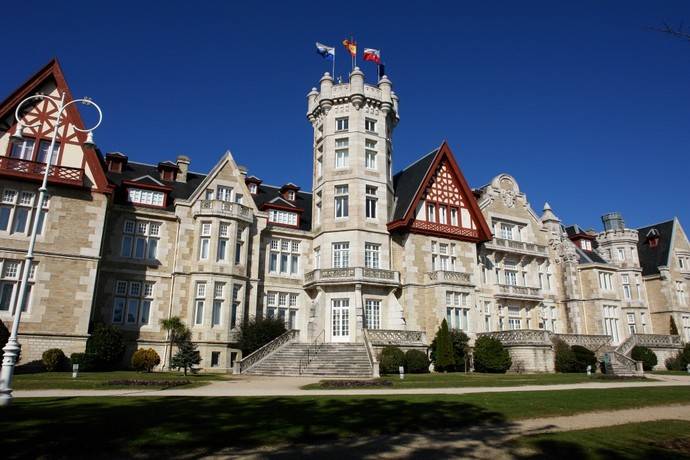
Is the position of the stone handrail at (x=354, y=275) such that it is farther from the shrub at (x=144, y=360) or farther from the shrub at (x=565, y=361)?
the shrub at (x=565, y=361)

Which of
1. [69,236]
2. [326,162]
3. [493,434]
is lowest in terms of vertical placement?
[493,434]

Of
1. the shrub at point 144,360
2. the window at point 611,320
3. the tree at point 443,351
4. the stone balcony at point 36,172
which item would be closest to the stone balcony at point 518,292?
the window at point 611,320

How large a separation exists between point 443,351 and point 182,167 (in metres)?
23.3

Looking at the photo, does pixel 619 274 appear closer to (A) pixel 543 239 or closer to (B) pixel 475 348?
(A) pixel 543 239

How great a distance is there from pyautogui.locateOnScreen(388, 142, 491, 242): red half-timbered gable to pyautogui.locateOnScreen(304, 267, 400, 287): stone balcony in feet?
12.3

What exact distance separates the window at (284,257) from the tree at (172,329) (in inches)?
306

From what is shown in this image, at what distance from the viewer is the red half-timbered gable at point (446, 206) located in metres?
35.1

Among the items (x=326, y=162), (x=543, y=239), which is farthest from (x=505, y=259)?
(x=326, y=162)

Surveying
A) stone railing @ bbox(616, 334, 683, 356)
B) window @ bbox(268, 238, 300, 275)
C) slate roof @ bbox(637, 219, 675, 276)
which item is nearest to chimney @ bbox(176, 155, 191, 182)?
window @ bbox(268, 238, 300, 275)

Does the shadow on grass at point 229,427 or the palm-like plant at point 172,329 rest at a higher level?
the palm-like plant at point 172,329

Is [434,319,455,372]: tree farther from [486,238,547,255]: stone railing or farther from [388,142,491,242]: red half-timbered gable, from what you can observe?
[486,238,547,255]: stone railing

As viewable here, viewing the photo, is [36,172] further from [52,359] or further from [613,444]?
[613,444]

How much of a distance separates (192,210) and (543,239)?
31.1 m

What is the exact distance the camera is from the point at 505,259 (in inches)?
1604
